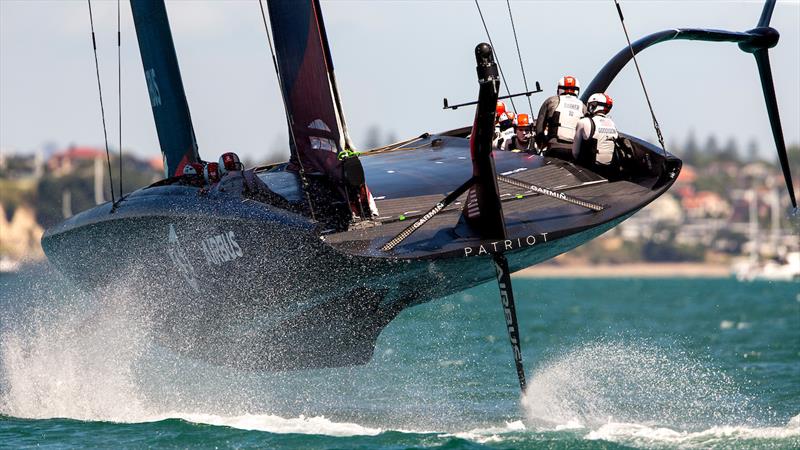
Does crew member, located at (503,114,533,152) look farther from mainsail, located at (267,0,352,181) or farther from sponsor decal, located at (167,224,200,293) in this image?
sponsor decal, located at (167,224,200,293)

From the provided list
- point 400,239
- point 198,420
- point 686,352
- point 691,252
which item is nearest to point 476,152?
point 400,239

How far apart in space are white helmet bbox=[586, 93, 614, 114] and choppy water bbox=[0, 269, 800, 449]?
1846mm

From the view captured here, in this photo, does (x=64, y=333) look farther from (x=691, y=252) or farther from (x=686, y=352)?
(x=691, y=252)

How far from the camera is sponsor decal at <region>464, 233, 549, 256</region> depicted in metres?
7.81

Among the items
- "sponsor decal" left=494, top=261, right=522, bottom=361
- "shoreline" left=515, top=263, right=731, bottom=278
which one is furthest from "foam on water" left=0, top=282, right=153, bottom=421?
"shoreline" left=515, top=263, right=731, bottom=278

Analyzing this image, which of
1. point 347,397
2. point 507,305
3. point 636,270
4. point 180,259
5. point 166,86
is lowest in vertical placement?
point 636,270

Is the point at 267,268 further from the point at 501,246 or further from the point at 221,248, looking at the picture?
the point at 501,246

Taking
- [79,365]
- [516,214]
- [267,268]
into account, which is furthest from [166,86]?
[516,214]

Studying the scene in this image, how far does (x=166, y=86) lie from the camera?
36.8 ft

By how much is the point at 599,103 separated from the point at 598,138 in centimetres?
24

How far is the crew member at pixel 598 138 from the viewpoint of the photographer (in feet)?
31.3

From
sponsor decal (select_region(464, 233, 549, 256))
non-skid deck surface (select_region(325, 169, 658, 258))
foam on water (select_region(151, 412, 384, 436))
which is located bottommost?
foam on water (select_region(151, 412, 384, 436))

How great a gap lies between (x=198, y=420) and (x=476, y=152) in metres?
2.73

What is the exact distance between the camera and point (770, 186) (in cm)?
10231
